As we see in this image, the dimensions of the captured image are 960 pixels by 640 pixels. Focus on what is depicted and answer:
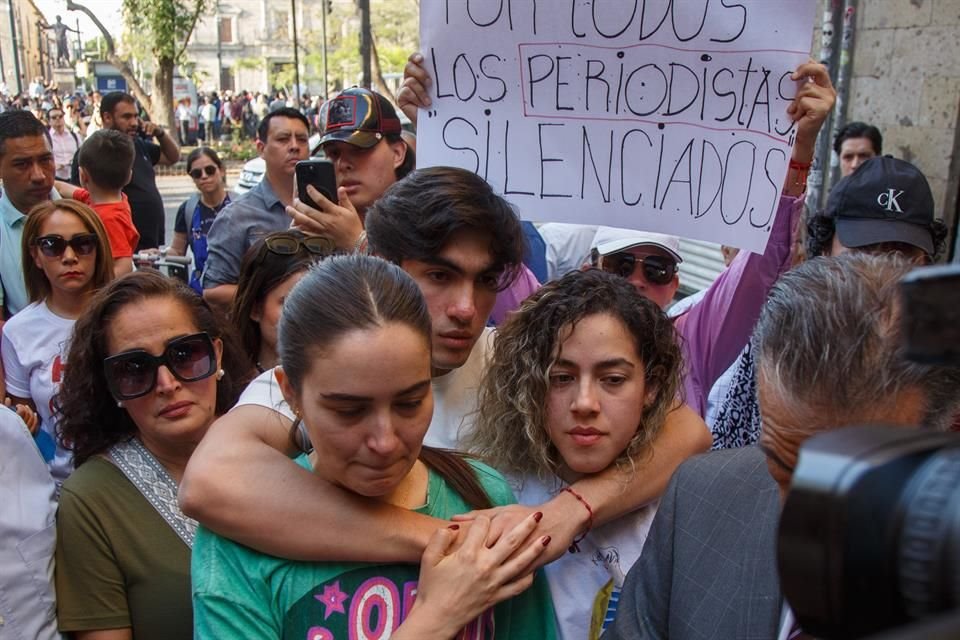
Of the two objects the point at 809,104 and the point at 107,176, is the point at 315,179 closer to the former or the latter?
the point at 809,104

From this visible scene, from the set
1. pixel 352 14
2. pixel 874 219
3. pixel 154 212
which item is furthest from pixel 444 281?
pixel 352 14

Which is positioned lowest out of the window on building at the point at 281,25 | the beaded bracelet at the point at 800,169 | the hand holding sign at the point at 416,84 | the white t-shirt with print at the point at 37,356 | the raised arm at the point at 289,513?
the white t-shirt with print at the point at 37,356

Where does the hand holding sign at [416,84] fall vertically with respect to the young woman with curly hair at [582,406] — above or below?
above

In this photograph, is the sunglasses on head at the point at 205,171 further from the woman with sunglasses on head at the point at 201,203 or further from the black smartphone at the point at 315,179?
the black smartphone at the point at 315,179

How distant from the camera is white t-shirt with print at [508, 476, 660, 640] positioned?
180 centimetres

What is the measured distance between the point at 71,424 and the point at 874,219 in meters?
2.31

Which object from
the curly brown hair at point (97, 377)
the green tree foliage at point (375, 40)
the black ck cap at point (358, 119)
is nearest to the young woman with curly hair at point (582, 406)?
the curly brown hair at point (97, 377)

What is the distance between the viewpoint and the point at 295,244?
284 cm

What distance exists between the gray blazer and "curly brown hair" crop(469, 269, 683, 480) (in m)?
0.32

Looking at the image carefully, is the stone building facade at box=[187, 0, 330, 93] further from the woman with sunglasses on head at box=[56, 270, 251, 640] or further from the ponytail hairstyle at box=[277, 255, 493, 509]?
the ponytail hairstyle at box=[277, 255, 493, 509]

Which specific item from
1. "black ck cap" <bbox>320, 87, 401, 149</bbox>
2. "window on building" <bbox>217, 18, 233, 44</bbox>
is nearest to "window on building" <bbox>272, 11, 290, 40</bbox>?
"window on building" <bbox>217, 18, 233, 44</bbox>

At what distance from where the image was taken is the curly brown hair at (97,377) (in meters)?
2.22

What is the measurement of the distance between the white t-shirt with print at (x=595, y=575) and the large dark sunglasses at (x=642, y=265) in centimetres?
143

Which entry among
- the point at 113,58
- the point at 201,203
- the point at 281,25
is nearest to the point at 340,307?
the point at 201,203
